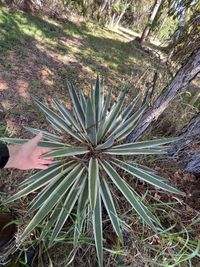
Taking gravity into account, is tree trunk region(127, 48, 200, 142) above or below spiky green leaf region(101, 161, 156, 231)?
above

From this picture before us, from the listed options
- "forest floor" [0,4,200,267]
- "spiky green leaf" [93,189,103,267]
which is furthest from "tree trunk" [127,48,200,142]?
"spiky green leaf" [93,189,103,267]

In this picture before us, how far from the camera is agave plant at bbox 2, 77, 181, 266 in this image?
160 cm

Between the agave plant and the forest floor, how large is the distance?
0.50 ft

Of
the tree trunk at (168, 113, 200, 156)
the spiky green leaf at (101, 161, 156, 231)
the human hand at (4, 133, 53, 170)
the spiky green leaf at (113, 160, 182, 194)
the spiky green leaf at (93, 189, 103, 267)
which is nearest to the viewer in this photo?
the human hand at (4, 133, 53, 170)

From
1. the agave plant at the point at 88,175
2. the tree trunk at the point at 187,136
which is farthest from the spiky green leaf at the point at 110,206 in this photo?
the tree trunk at the point at 187,136

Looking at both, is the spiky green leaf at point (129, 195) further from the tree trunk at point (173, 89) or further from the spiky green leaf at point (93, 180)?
the tree trunk at point (173, 89)

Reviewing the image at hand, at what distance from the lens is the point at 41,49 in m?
5.20

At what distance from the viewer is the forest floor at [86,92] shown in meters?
1.67

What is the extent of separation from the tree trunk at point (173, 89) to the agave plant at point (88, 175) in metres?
0.08

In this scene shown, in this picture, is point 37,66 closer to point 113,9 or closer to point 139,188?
point 139,188

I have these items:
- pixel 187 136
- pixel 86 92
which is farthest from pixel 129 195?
pixel 86 92

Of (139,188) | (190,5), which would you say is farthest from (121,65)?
(139,188)

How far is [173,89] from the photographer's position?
75.9 inches

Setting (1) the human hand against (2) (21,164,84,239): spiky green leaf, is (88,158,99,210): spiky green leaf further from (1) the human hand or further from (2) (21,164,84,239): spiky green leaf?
(1) the human hand
